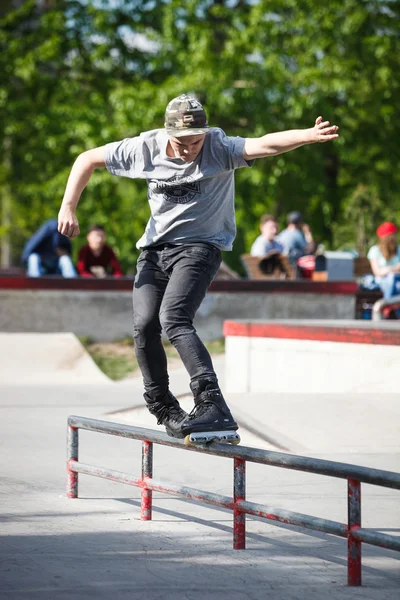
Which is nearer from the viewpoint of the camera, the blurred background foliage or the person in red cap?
the person in red cap

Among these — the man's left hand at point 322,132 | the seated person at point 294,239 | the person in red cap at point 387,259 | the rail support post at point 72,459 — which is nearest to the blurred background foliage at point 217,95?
the seated person at point 294,239

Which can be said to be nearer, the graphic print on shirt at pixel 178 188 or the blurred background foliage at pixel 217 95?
the graphic print on shirt at pixel 178 188

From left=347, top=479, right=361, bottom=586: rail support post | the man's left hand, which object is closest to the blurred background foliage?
the man's left hand

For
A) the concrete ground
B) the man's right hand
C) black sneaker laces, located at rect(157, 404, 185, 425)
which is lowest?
the concrete ground

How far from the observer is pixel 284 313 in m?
14.9

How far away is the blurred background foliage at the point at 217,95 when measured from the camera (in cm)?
2648

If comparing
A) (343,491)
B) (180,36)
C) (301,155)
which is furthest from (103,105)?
(343,491)

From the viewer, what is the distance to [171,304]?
5.07 m

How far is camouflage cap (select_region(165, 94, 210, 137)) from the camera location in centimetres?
497

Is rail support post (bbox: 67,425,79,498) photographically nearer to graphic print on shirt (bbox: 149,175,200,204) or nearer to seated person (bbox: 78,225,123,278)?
graphic print on shirt (bbox: 149,175,200,204)

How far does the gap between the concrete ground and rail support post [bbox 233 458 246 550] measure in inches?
2.2

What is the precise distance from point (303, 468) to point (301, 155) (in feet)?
77.5

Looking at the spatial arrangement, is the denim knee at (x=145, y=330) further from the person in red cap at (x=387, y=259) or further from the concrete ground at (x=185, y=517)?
the person in red cap at (x=387, y=259)

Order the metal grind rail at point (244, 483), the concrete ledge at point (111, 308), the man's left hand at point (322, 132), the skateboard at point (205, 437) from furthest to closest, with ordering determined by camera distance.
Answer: the concrete ledge at point (111, 308), the skateboard at point (205, 437), the man's left hand at point (322, 132), the metal grind rail at point (244, 483)
